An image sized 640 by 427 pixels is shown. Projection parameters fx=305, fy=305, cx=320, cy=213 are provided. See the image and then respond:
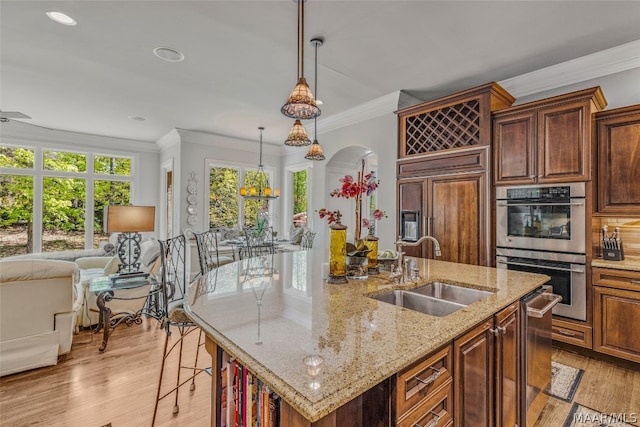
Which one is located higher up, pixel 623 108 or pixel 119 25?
pixel 119 25

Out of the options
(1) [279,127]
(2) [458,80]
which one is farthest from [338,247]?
(1) [279,127]

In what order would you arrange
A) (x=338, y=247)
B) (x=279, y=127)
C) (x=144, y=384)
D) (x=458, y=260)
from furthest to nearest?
(x=279, y=127) → (x=458, y=260) → (x=144, y=384) → (x=338, y=247)

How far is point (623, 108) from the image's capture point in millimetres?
2744

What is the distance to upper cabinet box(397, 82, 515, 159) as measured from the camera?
3.32 metres

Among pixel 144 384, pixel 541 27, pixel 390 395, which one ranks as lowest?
pixel 144 384

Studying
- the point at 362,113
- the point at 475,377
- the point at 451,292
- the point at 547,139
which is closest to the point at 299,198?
the point at 362,113

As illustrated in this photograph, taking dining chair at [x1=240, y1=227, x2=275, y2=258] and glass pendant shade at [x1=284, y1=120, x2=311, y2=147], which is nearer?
glass pendant shade at [x1=284, y1=120, x2=311, y2=147]

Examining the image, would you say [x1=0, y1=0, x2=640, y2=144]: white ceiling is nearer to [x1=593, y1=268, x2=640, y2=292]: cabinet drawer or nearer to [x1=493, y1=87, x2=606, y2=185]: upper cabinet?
[x1=493, y1=87, x2=606, y2=185]: upper cabinet

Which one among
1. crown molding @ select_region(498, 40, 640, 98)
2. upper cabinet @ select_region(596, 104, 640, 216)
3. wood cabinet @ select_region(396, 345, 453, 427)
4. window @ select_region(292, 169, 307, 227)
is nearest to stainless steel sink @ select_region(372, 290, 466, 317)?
wood cabinet @ select_region(396, 345, 453, 427)

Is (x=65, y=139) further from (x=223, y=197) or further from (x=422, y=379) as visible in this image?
(x=422, y=379)

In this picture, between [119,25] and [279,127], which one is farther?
[279,127]

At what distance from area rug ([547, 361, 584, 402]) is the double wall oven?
47 centimetres

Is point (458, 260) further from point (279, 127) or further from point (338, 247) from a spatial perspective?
point (279, 127)

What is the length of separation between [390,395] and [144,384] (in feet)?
7.68
